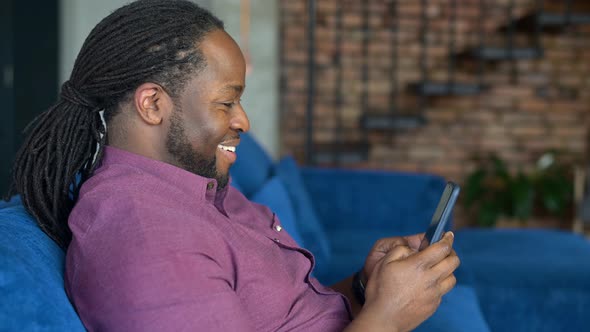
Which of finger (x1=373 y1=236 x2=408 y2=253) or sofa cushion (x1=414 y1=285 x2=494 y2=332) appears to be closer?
finger (x1=373 y1=236 x2=408 y2=253)

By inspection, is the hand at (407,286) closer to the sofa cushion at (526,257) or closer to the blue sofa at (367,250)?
the blue sofa at (367,250)

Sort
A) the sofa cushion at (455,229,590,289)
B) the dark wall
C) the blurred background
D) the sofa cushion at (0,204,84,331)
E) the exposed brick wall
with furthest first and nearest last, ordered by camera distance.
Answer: the exposed brick wall < the blurred background < the dark wall < the sofa cushion at (455,229,590,289) < the sofa cushion at (0,204,84,331)

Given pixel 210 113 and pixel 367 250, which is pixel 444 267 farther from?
pixel 367 250

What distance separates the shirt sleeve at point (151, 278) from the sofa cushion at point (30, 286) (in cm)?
3

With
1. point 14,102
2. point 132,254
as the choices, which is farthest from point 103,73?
point 14,102

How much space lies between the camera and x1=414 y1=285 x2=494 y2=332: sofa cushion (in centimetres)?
145

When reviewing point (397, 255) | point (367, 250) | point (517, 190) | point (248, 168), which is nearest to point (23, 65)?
point (248, 168)

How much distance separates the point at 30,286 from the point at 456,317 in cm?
98

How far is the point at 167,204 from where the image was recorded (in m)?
0.91

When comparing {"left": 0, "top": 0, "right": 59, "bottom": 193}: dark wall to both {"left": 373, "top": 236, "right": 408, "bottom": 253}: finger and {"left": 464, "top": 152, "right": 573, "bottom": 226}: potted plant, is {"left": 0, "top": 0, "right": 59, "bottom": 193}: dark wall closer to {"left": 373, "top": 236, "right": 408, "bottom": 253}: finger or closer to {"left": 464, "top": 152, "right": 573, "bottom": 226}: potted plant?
{"left": 373, "top": 236, "right": 408, "bottom": 253}: finger

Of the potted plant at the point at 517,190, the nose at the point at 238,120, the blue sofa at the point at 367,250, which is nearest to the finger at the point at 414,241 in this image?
the blue sofa at the point at 367,250

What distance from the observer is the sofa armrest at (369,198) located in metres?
3.27

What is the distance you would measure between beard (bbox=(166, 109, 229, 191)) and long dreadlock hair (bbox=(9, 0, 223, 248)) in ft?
0.14

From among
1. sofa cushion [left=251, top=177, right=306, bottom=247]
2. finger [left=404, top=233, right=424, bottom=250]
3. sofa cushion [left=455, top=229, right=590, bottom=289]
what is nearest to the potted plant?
sofa cushion [left=455, top=229, right=590, bottom=289]
